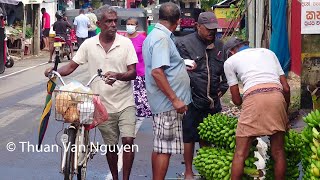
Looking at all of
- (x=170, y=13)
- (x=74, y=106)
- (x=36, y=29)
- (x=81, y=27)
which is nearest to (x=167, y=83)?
(x=170, y=13)

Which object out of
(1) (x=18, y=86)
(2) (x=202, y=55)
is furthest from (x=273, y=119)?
(1) (x=18, y=86)

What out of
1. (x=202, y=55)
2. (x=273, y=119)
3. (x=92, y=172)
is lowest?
(x=92, y=172)

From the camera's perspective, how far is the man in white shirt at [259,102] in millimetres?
6379

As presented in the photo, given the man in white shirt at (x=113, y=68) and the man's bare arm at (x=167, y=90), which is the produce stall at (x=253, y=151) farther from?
the man in white shirt at (x=113, y=68)

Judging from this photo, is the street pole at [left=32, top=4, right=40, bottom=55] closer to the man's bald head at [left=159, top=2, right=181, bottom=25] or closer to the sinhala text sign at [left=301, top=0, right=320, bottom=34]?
the sinhala text sign at [left=301, top=0, right=320, bottom=34]

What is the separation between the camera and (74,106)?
6609mm

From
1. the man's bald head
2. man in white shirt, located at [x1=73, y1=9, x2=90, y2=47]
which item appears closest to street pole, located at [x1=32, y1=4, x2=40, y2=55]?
man in white shirt, located at [x1=73, y1=9, x2=90, y2=47]

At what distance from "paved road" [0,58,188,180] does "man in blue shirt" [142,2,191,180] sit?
5.07 feet

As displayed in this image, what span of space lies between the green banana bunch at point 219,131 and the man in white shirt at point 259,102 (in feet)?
1.22

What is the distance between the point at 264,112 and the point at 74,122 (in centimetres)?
Answer: 179

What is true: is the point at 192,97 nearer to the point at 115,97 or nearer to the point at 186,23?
the point at 115,97

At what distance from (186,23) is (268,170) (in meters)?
31.0

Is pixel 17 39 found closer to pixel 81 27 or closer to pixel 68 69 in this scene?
pixel 81 27

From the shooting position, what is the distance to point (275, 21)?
1545 centimetres
